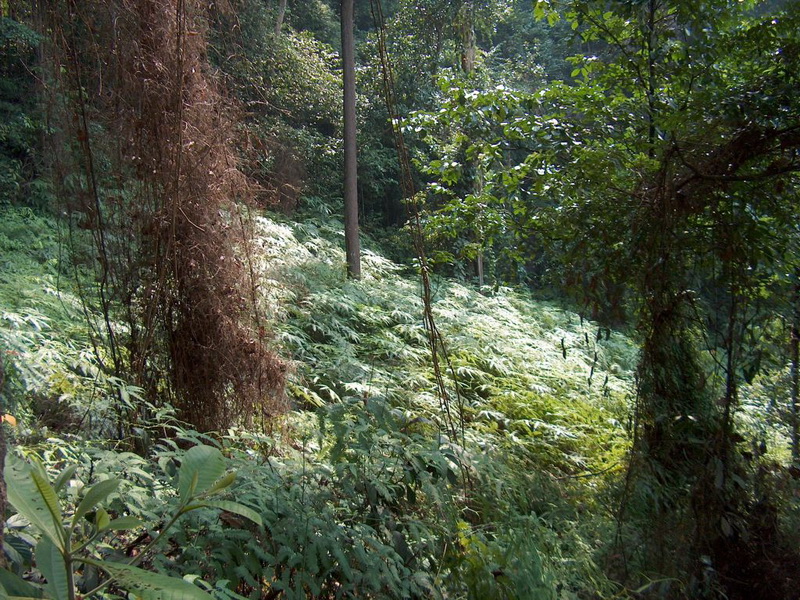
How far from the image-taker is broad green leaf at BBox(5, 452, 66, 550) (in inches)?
34.5

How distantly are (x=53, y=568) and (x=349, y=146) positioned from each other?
11.4m

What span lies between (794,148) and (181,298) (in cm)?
366

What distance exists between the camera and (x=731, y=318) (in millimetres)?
3562

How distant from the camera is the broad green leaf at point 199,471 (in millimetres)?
1027

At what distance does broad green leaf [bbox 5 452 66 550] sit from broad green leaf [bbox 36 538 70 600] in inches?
1.3

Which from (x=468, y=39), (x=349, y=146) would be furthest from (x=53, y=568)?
(x=468, y=39)

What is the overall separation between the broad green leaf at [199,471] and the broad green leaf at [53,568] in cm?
19

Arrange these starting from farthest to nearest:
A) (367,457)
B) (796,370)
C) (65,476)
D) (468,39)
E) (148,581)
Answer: (468,39) → (796,370) → (367,457) → (65,476) → (148,581)

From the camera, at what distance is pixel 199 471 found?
3.45 ft

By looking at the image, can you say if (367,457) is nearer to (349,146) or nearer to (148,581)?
(148,581)

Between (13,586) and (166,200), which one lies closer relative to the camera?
(13,586)

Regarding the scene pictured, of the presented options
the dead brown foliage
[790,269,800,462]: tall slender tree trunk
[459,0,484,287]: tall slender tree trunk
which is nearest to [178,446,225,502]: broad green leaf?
the dead brown foliage

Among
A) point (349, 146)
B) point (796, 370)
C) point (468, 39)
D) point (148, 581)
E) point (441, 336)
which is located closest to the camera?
point (148, 581)

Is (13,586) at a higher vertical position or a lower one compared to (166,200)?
lower
